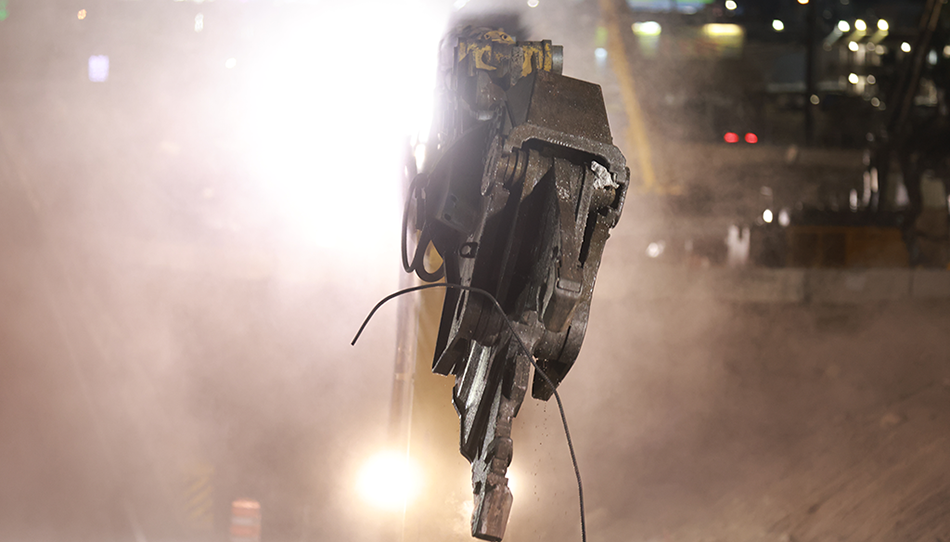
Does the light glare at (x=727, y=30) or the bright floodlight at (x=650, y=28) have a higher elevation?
the light glare at (x=727, y=30)

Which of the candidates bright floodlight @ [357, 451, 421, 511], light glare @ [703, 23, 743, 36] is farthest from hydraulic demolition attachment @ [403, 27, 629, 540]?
light glare @ [703, 23, 743, 36]

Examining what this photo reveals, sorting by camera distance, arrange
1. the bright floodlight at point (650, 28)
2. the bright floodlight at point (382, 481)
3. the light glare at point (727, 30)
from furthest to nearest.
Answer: the light glare at point (727, 30), the bright floodlight at point (650, 28), the bright floodlight at point (382, 481)

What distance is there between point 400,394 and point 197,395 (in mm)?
1491

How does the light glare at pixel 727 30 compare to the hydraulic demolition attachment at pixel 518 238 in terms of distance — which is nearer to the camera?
the hydraulic demolition attachment at pixel 518 238

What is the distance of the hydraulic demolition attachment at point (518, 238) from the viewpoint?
1074mm

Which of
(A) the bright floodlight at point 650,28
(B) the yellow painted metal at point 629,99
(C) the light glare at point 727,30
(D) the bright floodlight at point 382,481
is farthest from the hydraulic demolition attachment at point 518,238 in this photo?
(C) the light glare at point 727,30

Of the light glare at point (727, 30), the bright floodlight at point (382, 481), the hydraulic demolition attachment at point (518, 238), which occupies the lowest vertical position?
the bright floodlight at point (382, 481)

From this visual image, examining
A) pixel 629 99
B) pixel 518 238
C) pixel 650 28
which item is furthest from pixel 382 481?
pixel 650 28

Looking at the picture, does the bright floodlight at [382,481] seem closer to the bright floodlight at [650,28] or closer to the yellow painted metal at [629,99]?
the yellow painted metal at [629,99]

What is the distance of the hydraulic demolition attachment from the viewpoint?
3.52ft

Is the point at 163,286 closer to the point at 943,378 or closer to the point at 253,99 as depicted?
the point at 253,99

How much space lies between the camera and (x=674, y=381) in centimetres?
383

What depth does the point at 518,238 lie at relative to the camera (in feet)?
3.86

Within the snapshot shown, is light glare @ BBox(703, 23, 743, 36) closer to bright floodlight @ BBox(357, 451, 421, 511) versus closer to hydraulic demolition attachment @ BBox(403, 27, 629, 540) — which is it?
bright floodlight @ BBox(357, 451, 421, 511)
